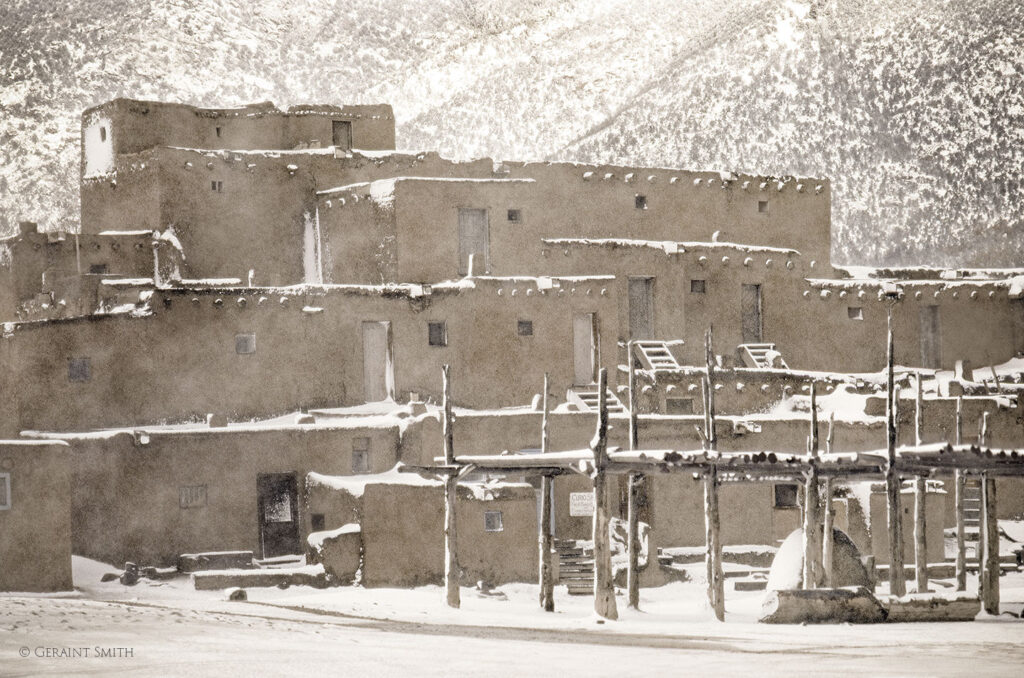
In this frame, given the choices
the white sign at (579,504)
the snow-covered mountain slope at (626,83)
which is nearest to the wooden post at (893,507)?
the white sign at (579,504)

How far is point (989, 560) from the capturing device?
3306 cm

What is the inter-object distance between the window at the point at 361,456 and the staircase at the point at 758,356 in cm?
1189

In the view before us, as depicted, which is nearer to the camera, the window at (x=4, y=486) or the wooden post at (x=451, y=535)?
the wooden post at (x=451, y=535)

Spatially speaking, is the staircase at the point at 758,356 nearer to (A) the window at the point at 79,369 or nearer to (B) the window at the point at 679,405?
(B) the window at the point at 679,405

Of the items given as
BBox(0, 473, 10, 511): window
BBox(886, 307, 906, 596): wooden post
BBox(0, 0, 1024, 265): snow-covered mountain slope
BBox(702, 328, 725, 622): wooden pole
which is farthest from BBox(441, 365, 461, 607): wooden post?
BBox(0, 0, 1024, 265): snow-covered mountain slope

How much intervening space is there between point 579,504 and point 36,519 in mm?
12444

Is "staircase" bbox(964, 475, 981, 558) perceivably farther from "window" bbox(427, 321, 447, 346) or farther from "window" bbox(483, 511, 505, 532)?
"window" bbox(427, 321, 447, 346)

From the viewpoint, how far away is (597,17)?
358 ft

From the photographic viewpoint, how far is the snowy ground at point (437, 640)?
23.4m

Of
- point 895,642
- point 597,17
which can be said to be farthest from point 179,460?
point 597,17

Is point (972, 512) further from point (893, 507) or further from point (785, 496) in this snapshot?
point (893, 507)

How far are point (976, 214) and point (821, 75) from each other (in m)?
14.9

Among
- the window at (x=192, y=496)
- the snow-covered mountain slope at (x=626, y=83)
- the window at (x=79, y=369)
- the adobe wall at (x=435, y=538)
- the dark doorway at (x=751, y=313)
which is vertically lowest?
the adobe wall at (x=435, y=538)

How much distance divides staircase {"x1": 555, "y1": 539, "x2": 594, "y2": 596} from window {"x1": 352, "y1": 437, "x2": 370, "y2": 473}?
459cm
